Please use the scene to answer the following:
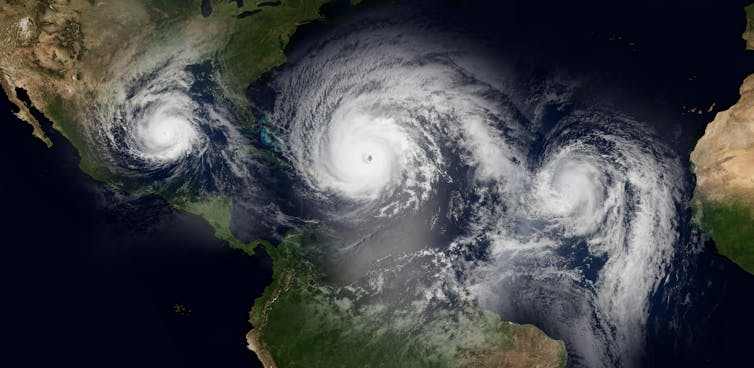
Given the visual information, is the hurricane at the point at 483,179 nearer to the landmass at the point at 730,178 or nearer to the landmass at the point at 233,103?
the landmass at the point at 730,178

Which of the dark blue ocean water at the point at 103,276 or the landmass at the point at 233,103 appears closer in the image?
the dark blue ocean water at the point at 103,276

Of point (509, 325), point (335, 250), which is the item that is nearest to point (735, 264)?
point (509, 325)

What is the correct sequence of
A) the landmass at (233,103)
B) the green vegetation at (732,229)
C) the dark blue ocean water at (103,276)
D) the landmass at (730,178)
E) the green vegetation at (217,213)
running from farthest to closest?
the green vegetation at (217,213)
the landmass at (233,103)
the dark blue ocean water at (103,276)
the green vegetation at (732,229)
the landmass at (730,178)

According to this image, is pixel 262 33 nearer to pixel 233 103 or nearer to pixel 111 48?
pixel 233 103

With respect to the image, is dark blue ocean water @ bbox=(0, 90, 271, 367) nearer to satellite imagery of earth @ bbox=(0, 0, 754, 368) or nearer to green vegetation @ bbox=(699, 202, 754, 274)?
satellite imagery of earth @ bbox=(0, 0, 754, 368)

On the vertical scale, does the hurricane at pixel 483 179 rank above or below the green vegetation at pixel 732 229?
above

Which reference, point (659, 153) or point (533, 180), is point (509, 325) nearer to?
point (533, 180)

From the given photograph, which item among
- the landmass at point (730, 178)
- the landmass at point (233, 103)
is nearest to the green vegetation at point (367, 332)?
the landmass at point (233, 103)
